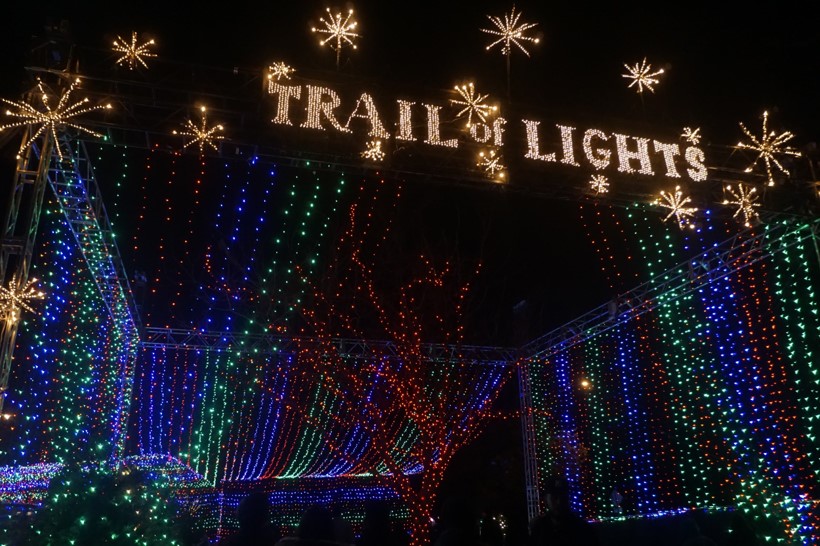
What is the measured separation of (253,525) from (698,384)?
371 inches

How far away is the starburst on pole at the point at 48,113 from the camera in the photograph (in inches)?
257

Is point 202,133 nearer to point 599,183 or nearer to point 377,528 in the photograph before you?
point 599,183

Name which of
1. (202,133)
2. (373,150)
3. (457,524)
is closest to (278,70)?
(202,133)

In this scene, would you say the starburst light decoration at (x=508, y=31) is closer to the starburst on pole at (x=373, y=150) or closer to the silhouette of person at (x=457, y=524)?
the starburst on pole at (x=373, y=150)

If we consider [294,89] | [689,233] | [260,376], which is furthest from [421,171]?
[260,376]

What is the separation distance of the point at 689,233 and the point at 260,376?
27.1 feet

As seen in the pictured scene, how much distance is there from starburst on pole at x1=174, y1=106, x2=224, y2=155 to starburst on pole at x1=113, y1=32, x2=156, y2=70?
2.32 feet

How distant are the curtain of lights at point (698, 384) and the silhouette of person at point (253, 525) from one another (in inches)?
219

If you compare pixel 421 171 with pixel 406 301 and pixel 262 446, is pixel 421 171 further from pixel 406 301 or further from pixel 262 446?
pixel 262 446

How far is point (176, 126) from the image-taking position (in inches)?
278

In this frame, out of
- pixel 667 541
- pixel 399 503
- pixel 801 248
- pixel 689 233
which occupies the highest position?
pixel 689 233

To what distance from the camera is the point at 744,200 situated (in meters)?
8.67

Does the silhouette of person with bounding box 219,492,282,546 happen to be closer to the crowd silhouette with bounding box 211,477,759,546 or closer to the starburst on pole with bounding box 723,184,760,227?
the crowd silhouette with bounding box 211,477,759,546

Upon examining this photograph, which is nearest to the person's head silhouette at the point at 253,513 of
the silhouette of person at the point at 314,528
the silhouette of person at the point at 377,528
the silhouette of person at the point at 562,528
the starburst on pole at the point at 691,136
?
the silhouette of person at the point at 314,528
